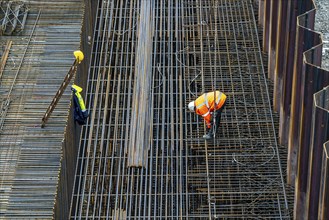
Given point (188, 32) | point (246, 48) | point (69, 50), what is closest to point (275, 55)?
point (246, 48)

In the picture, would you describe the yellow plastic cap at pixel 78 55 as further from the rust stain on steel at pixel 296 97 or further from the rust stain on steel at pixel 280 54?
the rust stain on steel at pixel 296 97

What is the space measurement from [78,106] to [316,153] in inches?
260

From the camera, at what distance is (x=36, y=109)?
2348 cm

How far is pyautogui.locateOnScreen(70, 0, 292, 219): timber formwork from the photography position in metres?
21.9

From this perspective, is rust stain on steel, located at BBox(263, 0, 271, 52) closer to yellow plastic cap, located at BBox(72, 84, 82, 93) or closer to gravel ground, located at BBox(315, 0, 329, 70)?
gravel ground, located at BBox(315, 0, 329, 70)

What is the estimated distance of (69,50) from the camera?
2533cm

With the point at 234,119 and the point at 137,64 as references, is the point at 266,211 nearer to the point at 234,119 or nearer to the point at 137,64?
the point at 234,119

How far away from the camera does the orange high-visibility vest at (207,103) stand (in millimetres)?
22672

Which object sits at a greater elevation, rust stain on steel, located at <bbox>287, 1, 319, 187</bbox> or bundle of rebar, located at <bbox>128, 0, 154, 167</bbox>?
rust stain on steel, located at <bbox>287, 1, 319, 187</bbox>

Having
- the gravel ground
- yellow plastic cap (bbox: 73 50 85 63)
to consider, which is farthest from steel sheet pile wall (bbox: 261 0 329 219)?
yellow plastic cap (bbox: 73 50 85 63)

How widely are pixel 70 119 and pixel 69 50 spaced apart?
296 centimetres

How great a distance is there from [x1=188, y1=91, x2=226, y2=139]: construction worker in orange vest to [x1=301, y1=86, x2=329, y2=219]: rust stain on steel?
3408 millimetres

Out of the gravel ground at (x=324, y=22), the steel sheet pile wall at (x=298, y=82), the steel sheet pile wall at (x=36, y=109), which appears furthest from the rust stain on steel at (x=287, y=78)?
the gravel ground at (x=324, y=22)

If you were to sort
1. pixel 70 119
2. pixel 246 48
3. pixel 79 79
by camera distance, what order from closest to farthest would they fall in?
pixel 70 119
pixel 79 79
pixel 246 48
